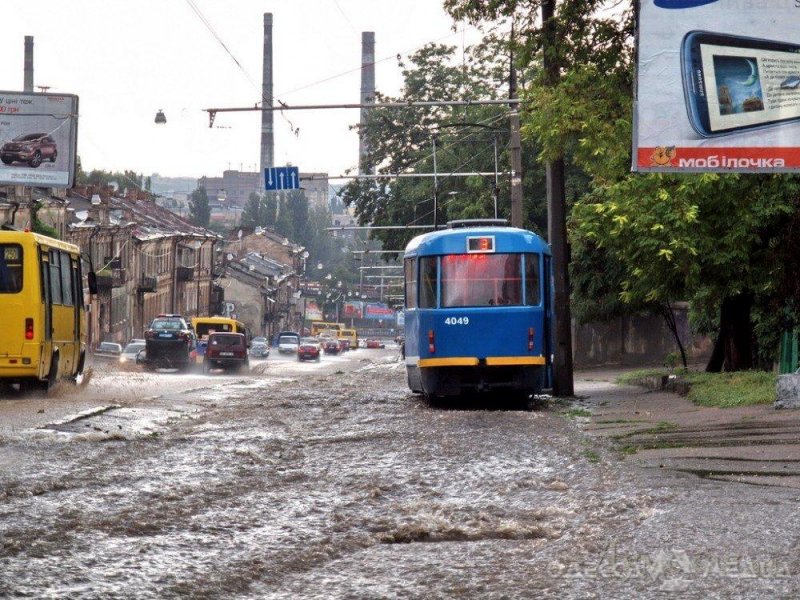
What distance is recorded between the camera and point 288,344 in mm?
94438

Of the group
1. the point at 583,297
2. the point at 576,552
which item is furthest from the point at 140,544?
the point at 583,297

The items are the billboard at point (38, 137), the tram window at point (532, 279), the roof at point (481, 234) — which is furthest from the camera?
the billboard at point (38, 137)

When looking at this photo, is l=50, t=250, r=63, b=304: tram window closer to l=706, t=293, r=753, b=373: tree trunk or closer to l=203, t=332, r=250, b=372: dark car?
l=706, t=293, r=753, b=373: tree trunk

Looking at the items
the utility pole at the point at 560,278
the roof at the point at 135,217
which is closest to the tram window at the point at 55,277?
the utility pole at the point at 560,278

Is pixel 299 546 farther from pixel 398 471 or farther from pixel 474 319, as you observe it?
pixel 474 319

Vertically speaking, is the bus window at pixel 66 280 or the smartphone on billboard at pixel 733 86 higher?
the smartphone on billboard at pixel 733 86

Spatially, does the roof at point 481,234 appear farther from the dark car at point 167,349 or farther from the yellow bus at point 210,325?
the yellow bus at point 210,325

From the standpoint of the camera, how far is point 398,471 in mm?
13188

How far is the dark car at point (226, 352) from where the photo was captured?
54031 millimetres

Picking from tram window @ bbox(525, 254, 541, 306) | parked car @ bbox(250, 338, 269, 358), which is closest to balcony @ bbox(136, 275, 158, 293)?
parked car @ bbox(250, 338, 269, 358)

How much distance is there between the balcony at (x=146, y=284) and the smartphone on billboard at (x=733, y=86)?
7550 centimetres

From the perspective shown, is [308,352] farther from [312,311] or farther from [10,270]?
[312,311]

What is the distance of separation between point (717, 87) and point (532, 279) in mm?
6065

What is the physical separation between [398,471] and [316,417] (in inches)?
320
